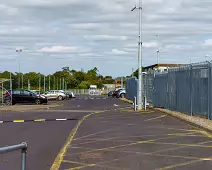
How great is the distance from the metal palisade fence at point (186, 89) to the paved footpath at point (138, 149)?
9.52 ft

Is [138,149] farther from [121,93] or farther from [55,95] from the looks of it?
[121,93]

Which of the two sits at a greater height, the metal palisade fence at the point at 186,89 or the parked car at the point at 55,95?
the metal palisade fence at the point at 186,89

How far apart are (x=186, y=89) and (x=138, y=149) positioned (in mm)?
10957

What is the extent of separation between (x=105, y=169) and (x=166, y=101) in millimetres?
18093

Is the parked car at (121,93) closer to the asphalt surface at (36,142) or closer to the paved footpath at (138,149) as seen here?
the asphalt surface at (36,142)

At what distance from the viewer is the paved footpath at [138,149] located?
893 centimetres

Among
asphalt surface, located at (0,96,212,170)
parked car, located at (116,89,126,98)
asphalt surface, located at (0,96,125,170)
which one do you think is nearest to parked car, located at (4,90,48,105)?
asphalt surface, located at (0,96,125,170)

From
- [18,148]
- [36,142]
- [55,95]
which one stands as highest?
[18,148]

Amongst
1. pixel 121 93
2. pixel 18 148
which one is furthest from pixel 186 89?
pixel 121 93

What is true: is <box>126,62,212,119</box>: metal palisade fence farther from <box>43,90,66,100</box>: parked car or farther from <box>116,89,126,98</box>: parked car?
<box>116,89,126,98</box>: parked car

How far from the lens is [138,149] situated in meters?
10.9

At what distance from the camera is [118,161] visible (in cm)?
932

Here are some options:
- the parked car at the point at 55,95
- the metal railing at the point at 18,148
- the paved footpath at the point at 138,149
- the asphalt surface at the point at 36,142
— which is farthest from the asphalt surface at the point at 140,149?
the parked car at the point at 55,95

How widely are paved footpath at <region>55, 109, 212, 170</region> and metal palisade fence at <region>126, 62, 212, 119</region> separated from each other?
9.52 feet
